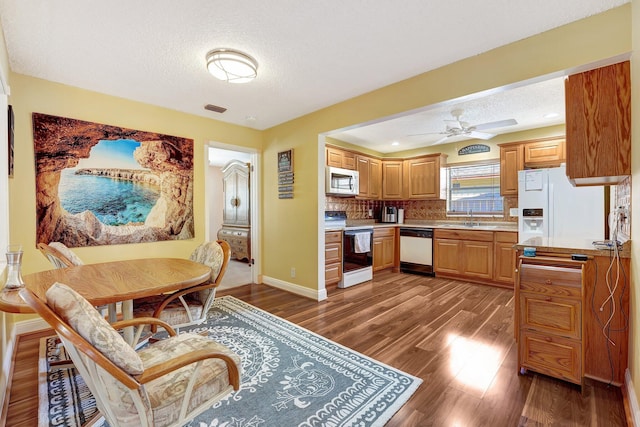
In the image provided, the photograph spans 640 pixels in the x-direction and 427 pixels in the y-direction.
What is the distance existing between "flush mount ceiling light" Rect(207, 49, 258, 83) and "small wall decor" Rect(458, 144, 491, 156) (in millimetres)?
4088

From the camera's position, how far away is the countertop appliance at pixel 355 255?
4289 mm

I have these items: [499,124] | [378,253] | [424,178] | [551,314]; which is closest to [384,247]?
[378,253]

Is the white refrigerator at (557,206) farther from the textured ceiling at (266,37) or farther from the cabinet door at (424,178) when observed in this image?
Result: the textured ceiling at (266,37)

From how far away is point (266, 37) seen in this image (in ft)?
6.95

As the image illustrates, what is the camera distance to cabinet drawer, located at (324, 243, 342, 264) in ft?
13.3

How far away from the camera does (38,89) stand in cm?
273

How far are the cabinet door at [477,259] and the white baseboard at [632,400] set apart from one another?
2628mm

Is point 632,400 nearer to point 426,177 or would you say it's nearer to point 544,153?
point 544,153

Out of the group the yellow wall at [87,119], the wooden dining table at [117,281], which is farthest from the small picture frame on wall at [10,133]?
the wooden dining table at [117,281]

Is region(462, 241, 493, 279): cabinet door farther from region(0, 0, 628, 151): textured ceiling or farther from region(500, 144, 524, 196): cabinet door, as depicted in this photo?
region(0, 0, 628, 151): textured ceiling

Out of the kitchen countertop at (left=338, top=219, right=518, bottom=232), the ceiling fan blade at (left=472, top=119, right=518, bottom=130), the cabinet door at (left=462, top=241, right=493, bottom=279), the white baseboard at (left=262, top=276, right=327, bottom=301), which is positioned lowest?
the white baseboard at (left=262, top=276, right=327, bottom=301)

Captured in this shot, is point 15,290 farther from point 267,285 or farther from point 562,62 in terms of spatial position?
point 562,62

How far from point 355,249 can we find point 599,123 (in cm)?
302

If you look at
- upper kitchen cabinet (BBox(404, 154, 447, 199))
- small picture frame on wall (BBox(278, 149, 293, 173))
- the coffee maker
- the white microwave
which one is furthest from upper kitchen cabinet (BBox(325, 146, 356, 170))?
the coffee maker
